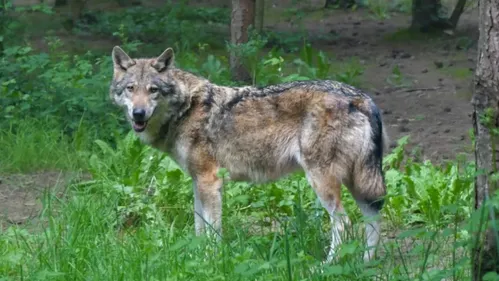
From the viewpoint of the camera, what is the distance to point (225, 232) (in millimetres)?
6383

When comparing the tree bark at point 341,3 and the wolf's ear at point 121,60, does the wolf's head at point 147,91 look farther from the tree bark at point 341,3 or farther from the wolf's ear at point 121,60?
the tree bark at point 341,3

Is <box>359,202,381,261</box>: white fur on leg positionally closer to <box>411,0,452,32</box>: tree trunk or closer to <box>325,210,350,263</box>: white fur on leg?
<box>325,210,350,263</box>: white fur on leg

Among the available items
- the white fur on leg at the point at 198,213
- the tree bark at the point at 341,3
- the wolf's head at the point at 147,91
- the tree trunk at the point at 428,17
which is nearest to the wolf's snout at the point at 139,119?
the wolf's head at the point at 147,91

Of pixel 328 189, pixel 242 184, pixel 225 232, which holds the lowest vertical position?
pixel 242 184

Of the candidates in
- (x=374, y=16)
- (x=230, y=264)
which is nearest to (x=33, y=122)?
(x=230, y=264)

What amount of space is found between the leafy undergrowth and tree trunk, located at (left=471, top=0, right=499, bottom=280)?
0.14m

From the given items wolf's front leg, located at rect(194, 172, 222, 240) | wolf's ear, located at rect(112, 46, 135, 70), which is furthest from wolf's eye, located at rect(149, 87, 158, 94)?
wolf's front leg, located at rect(194, 172, 222, 240)

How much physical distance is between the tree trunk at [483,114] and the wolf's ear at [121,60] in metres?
3.08

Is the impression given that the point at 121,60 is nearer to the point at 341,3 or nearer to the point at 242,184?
the point at 242,184

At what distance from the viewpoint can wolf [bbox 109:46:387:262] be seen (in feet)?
20.9

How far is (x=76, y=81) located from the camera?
10.1 metres

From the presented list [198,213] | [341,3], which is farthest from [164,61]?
[341,3]

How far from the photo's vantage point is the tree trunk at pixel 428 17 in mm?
14586

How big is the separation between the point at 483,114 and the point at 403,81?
24.6 ft
